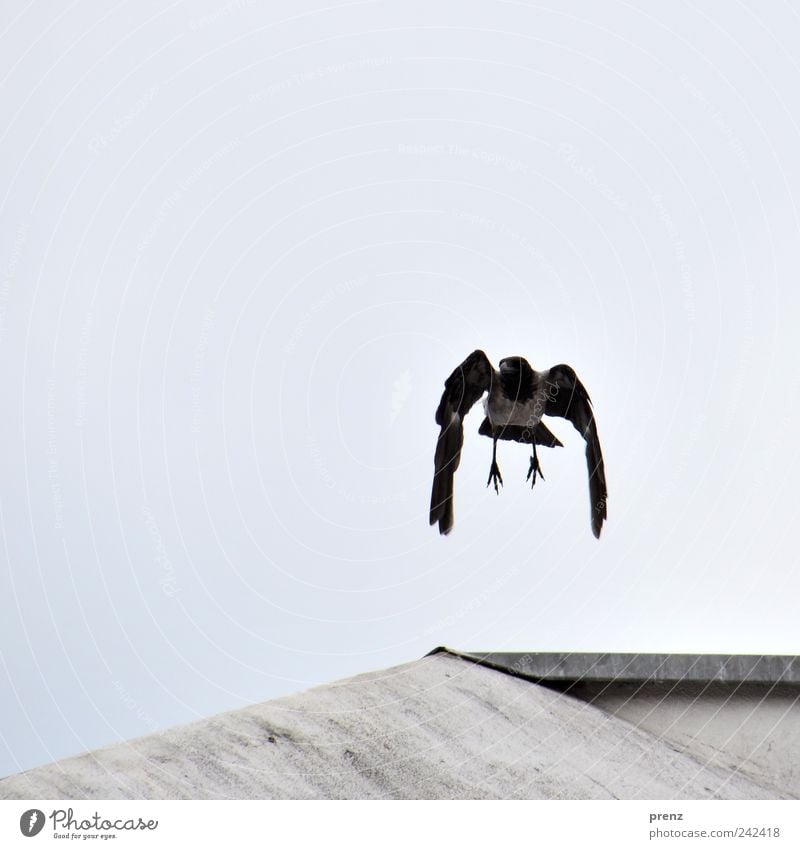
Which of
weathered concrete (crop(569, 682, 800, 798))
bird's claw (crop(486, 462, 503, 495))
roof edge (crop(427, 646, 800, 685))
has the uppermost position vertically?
bird's claw (crop(486, 462, 503, 495))

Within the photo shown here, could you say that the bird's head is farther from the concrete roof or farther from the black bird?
the concrete roof

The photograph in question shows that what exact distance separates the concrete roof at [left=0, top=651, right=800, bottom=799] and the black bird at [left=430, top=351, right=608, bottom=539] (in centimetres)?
147

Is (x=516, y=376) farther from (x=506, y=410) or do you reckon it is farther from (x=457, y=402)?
(x=457, y=402)

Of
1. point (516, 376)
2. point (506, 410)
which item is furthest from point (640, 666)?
point (516, 376)

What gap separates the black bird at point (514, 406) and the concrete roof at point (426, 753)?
1.47 metres

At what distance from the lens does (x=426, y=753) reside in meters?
3.96

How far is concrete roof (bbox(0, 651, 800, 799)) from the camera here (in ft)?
11.4

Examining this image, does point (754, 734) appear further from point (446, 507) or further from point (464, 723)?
point (446, 507)

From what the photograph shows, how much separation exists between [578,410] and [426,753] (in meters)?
2.72

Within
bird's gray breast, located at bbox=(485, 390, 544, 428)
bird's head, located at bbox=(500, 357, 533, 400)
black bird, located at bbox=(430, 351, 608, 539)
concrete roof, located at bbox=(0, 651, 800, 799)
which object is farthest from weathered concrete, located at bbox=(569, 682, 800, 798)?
bird's head, located at bbox=(500, 357, 533, 400)

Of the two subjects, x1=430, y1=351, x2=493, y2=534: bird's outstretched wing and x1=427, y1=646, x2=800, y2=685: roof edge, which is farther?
x1=430, y1=351, x2=493, y2=534: bird's outstretched wing

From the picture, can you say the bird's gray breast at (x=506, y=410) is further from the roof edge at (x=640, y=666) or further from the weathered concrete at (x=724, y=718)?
the weathered concrete at (x=724, y=718)

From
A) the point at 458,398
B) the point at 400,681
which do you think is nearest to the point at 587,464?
the point at 458,398
